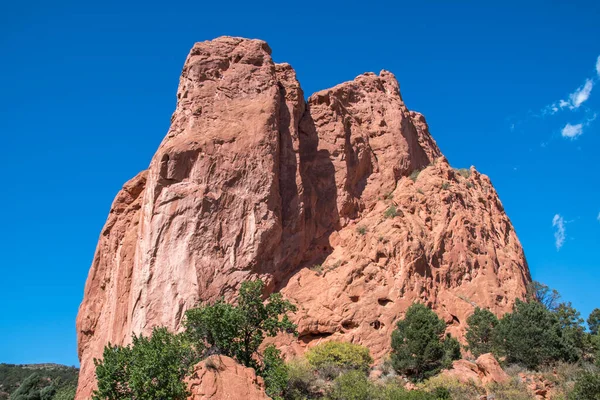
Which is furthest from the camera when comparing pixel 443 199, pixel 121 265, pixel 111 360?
pixel 443 199

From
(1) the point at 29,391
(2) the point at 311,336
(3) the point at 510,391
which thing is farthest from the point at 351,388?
(1) the point at 29,391

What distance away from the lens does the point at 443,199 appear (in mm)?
35812

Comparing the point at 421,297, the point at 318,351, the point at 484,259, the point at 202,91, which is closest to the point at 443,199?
the point at 484,259

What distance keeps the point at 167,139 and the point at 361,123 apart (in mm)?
15818

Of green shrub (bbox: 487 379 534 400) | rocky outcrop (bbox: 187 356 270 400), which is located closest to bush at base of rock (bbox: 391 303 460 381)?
green shrub (bbox: 487 379 534 400)

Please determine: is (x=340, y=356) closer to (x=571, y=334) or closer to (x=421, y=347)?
(x=421, y=347)

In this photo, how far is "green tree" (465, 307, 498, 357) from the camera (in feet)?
88.2

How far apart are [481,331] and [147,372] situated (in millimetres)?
17596

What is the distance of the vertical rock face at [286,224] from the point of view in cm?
2916

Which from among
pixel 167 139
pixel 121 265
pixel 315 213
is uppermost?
pixel 167 139

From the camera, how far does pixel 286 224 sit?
3284cm

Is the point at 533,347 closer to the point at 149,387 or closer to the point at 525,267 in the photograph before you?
the point at 525,267

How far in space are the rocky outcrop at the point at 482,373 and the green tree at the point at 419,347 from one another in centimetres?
101

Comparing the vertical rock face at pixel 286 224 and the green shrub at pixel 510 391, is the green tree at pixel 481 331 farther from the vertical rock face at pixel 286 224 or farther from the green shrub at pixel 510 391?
the green shrub at pixel 510 391
